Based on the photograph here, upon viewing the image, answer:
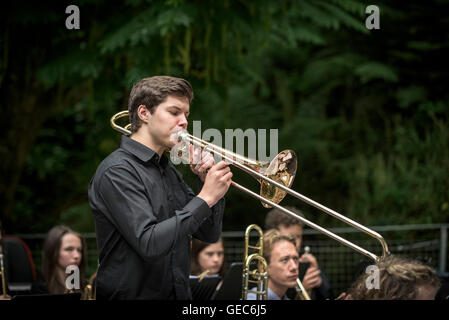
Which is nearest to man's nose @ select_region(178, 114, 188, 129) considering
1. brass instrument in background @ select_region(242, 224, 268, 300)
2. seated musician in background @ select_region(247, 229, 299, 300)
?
brass instrument in background @ select_region(242, 224, 268, 300)

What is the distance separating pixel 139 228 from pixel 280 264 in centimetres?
216

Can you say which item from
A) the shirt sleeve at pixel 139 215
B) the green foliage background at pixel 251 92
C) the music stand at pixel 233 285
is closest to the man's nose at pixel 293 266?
the music stand at pixel 233 285

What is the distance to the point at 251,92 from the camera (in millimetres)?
10797

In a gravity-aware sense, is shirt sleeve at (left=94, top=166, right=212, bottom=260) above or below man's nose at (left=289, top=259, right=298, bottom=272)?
above

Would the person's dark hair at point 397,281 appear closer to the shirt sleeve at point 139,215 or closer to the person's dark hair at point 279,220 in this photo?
the shirt sleeve at point 139,215

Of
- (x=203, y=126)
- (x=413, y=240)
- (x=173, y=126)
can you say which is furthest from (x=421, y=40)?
(x=173, y=126)

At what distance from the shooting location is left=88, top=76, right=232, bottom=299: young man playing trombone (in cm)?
231

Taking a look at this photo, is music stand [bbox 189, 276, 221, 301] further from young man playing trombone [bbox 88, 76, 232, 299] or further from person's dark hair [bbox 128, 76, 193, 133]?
person's dark hair [bbox 128, 76, 193, 133]

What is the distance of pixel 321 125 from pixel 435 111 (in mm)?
1903

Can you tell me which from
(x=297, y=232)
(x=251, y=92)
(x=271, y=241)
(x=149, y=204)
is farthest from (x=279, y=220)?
(x=251, y=92)

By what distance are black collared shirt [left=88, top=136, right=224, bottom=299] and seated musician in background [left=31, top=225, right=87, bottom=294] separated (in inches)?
90.5

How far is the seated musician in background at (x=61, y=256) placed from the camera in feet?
15.1

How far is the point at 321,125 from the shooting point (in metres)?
9.95
